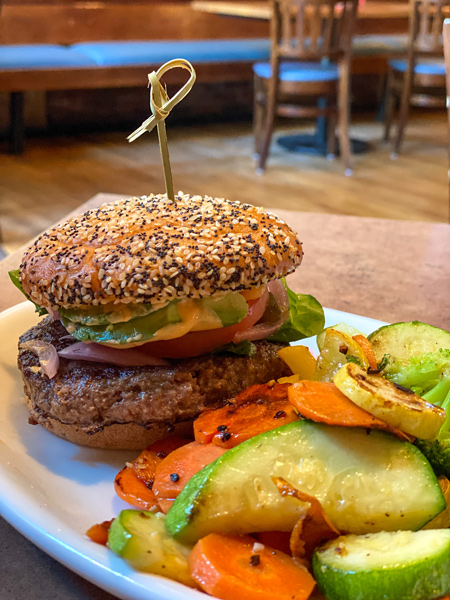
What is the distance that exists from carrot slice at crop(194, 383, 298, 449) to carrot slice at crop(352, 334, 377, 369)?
0.18 m

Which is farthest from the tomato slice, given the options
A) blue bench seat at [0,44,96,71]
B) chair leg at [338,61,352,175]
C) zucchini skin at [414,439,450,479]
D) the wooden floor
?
blue bench seat at [0,44,96,71]

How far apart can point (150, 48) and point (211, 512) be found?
7.25 metres

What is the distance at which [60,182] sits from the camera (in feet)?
20.2

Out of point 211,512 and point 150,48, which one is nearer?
point 211,512

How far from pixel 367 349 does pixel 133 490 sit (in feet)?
1.72

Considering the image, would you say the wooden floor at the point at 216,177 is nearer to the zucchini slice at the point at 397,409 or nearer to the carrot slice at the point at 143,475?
the carrot slice at the point at 143,475

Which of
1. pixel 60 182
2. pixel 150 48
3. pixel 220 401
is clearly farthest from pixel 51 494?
pixel 150 48

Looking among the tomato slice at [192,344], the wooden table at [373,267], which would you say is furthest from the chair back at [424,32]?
the tomato slice at [192,344]

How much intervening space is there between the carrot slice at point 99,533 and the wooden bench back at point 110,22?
727 cm

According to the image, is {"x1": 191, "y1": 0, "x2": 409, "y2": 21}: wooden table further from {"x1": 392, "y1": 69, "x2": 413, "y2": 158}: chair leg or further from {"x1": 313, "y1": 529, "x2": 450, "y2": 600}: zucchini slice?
{"x1": 313, "y1": 529, "x2": 450, "y2": 600}: zucchini slice

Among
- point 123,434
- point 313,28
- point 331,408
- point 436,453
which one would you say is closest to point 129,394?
point 123,434

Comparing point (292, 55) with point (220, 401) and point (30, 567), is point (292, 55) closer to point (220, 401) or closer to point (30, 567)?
point (220, 401)

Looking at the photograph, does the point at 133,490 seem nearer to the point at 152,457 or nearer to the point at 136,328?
the point at 152,457

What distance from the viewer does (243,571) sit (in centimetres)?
83
